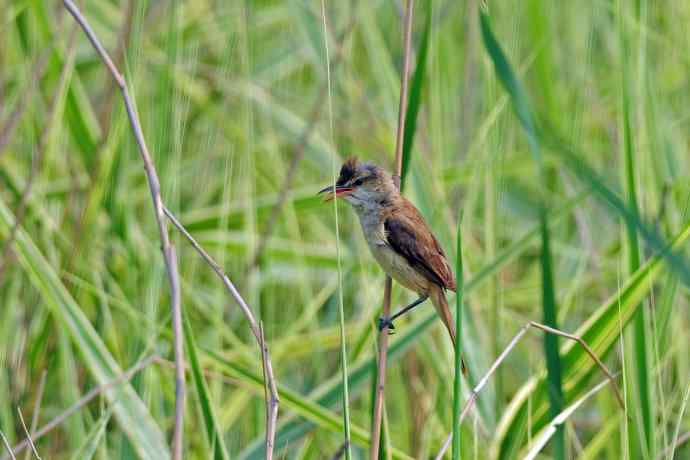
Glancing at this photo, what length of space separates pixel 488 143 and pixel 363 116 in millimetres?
1218

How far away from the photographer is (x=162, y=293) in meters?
3.11

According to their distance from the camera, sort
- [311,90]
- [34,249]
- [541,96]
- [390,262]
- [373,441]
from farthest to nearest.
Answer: [311,90]
[541,96]
[390,262]
[34,249]
[373,441]

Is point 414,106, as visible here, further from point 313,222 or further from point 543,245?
point 313,222

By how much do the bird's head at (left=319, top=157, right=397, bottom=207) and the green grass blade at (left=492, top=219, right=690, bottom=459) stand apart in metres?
0.79

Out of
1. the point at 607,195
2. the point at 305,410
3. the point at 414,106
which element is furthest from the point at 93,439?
the point at 607,195

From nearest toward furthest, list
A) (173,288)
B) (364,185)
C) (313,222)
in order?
1. (173,288)
2. (364,185)
3. (313,222)

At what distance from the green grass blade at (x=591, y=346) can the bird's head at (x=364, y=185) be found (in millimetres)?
787

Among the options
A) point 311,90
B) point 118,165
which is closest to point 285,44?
point 311,90

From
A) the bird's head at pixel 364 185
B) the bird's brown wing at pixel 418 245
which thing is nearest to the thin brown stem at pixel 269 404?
the bird's brown wing at pixel 418 245

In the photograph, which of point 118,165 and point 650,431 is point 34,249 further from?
point 650,431

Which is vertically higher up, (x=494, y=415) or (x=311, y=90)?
(x=311, y=90)

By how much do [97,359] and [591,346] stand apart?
1225 mm

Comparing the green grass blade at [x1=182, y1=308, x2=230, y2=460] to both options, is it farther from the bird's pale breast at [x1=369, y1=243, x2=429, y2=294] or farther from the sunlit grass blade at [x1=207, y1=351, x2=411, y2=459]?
the bird's pale breast at [x1=369, y1=243, x2=429, y2=294]

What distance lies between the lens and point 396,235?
8.78 ft
